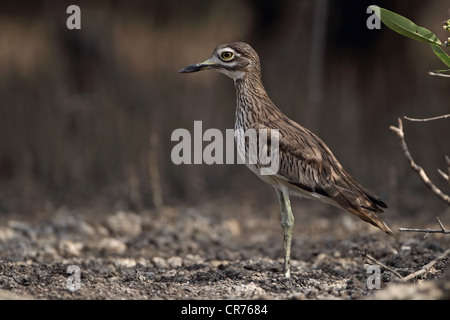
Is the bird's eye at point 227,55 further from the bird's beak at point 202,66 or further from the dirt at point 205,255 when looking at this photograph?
the dirt at point 205,255

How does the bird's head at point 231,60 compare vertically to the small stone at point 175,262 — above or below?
above

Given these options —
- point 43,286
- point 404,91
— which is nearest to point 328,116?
point 404,91

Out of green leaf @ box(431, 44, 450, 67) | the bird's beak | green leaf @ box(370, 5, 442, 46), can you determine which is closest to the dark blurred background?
the bird's beak

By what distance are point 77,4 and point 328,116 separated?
417cm

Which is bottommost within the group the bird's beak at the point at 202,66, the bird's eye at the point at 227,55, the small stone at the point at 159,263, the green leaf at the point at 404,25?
the small stone at the point at 159,263

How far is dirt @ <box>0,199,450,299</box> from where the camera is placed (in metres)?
5.09

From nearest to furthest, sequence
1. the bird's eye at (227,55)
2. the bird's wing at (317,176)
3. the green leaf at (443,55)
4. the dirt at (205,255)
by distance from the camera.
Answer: the dirt at (205,255)
the green leaf at (443,55)
the bird's wing at (317,176)
the bird's eye at (227,55)

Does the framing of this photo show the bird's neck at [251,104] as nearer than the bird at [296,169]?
No

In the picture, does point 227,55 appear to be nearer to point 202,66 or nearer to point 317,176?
point 202,66

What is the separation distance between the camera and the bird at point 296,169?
570cm

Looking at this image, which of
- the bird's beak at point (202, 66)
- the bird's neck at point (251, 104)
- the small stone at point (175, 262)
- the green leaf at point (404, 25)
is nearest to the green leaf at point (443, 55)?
the green leaf at point (404, 25)

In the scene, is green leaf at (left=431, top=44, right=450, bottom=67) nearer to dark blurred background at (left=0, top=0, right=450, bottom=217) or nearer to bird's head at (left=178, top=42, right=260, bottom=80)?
bird's head at (left=178, top=42, right=260, bottom=80)

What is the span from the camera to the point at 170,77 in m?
11.1
